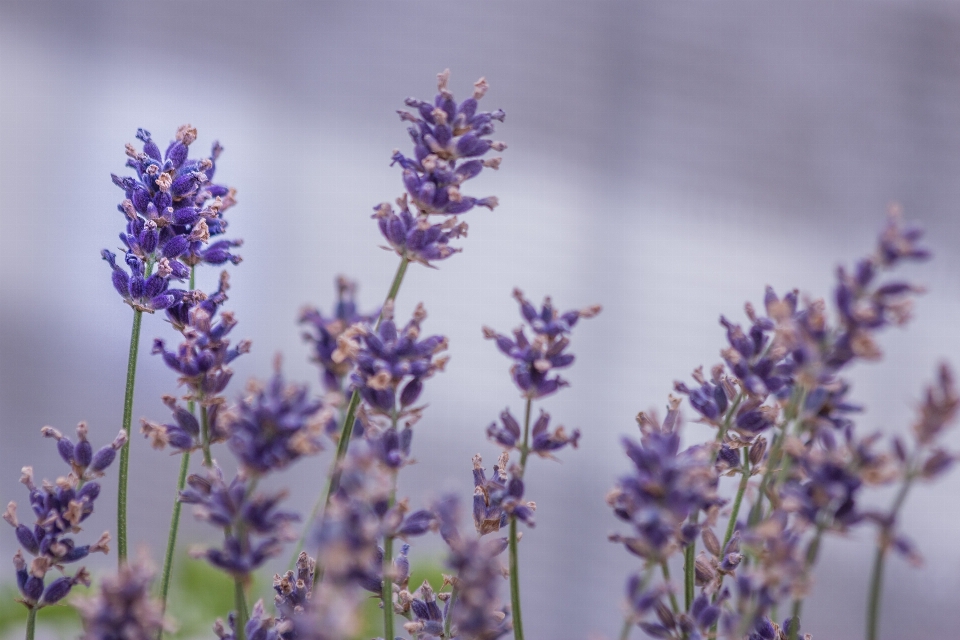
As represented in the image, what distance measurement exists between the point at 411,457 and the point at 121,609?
111 millimetres

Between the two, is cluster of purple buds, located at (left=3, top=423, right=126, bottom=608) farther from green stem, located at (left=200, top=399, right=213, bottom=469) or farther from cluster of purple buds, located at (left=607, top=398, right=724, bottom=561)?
cluster of purple buds, located at (left=607, top=398, right=724, bottom=561)

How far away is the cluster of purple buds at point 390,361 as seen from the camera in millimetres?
296

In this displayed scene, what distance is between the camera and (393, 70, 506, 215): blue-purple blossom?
0.34 m

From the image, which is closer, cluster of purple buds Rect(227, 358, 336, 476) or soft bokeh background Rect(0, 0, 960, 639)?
cluster of purple buds Rect(227, 358, 336, 476)

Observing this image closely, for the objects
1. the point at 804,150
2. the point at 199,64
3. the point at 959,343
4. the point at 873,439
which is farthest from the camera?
the point at 959,343

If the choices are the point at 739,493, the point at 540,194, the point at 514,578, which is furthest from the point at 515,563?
the point at 540,194

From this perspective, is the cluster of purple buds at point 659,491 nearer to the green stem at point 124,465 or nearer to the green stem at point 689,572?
the green stem at point 689,572

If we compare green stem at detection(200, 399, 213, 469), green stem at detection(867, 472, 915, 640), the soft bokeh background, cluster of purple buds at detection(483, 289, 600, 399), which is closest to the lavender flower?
green stem at detection(200, 399, 213, 469)

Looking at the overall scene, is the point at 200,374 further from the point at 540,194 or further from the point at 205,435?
the point at 540,194

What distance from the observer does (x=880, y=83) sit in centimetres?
262

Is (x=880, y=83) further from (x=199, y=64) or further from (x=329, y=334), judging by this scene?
(x=329, y=334)

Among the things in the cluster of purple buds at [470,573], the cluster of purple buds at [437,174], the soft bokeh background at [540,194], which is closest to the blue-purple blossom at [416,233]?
the cluster of purple buds at [437,174]

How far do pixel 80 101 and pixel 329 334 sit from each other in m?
2.14

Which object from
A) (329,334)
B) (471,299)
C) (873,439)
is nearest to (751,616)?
(873,439)
